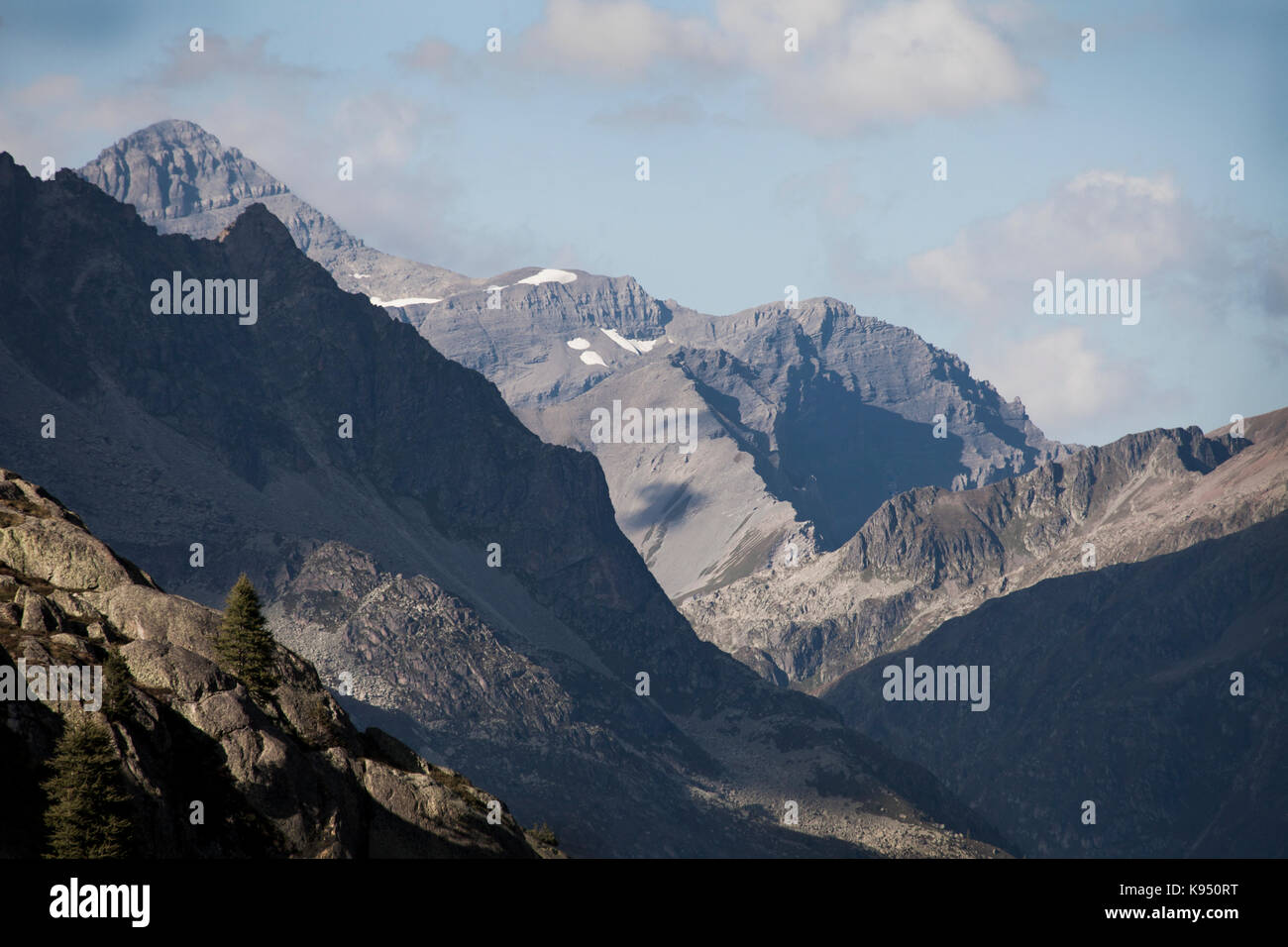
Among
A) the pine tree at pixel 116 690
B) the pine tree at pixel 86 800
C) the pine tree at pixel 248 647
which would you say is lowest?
the pine tree at pixel 86 800

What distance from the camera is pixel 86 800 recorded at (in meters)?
78.6

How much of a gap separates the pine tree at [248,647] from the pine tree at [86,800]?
22.7 meters

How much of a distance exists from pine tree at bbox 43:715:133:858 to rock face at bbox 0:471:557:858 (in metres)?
1.49

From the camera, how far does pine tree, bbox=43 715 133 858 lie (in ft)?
255

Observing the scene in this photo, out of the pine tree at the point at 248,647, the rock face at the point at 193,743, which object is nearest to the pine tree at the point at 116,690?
the rock face at the point at 193,743

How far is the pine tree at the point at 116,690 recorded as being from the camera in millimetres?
86875

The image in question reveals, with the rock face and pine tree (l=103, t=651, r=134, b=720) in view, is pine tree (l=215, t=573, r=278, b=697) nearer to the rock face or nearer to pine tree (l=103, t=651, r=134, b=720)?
the rock face

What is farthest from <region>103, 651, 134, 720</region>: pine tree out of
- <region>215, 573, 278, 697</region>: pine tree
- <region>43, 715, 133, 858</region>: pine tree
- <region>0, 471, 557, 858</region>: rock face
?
<region>215, 573, 278, 697</region>: pine tree

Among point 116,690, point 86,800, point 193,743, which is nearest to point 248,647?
point 193,743

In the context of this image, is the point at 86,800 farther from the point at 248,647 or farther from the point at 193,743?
the point at 248,647

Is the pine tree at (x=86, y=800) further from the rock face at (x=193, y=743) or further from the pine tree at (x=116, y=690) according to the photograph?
the pine tree at (x=116, y=690)

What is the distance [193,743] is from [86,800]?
14981 millimetres
